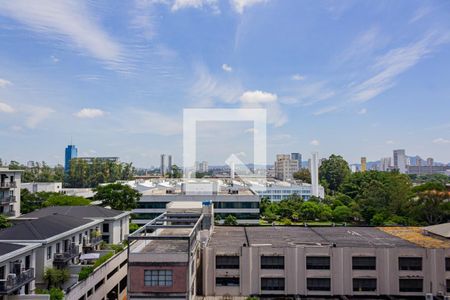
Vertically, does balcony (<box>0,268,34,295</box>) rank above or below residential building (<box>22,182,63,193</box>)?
below

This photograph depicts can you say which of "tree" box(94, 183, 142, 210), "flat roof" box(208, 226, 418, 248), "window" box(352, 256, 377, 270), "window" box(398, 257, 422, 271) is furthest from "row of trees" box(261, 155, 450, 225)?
"tree" box(94, 183, 142, 210)


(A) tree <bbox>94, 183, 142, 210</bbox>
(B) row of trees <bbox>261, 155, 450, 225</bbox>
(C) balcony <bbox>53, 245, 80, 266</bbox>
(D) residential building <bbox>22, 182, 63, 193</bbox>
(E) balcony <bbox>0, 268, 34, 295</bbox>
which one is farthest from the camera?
(D) residential building <bbox>22, 182, 63, 193</bbox>

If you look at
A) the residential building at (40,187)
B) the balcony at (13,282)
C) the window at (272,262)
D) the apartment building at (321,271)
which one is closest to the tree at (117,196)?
the apartment building at (321,271)

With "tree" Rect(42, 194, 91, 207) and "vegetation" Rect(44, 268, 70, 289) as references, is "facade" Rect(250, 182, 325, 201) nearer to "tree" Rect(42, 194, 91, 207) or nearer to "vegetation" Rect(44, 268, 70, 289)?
"tree" Rect(42, 194, 91, 207)

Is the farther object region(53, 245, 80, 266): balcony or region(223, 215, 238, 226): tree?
region(223, 215, 238, 226): tree

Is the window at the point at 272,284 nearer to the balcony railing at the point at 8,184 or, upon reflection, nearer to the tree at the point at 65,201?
the tree at the point at 65,201

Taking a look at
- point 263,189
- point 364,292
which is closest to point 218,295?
point 364,292

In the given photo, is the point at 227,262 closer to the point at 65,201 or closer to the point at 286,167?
the point at 65,201

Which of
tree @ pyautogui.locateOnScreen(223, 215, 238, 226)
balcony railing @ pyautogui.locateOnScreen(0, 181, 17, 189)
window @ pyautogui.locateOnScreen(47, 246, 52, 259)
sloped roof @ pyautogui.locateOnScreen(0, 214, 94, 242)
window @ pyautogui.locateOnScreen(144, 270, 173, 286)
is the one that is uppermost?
balcony railing @ pyautogui.locateOnScreen(0, 181, 17, 189)
